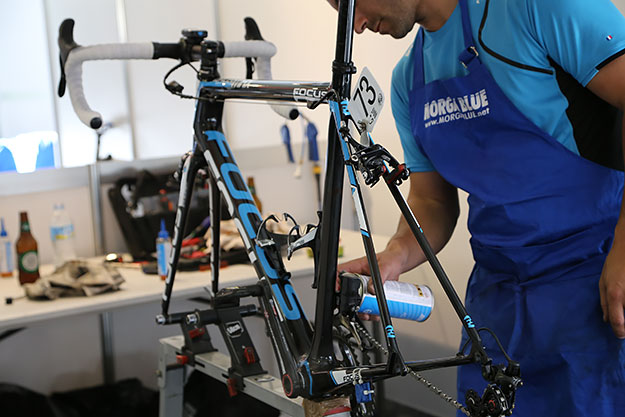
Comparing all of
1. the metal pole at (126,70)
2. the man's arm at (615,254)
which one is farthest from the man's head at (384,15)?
the metal pole at (126,70)

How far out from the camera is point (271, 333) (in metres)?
1.17

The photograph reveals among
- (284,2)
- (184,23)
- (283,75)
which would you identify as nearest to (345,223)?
(283,75)

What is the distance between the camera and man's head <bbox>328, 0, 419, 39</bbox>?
3.51ft

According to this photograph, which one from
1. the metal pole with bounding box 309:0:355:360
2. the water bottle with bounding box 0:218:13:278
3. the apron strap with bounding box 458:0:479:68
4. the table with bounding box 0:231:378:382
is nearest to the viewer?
the metal pole with bounding box 309:0:355:360

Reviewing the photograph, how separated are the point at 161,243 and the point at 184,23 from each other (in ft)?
8.06

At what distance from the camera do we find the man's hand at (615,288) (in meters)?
0.96

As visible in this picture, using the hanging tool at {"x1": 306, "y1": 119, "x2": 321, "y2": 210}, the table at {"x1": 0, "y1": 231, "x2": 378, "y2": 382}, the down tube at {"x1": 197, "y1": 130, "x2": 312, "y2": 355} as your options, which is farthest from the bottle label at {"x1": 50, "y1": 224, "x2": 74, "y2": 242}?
the down tube at {"x1": 197, "y1": 130, "x2": 312, "y2": 355}

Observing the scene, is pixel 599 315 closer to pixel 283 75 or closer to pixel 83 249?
pixel 83 249

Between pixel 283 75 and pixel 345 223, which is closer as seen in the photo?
pixel 345 223

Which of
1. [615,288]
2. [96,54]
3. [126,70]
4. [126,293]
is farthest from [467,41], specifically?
[126,70]

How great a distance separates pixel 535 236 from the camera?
112 centimetres

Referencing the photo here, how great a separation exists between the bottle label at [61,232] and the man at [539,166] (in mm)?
1556

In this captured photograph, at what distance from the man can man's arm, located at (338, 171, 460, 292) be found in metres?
0.05

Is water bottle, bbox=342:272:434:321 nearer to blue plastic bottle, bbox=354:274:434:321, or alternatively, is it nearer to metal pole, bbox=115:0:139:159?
blue plastic bottle, bbox=354:274:434:321
